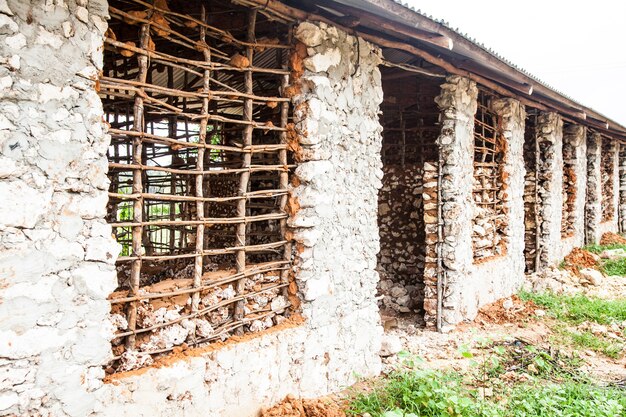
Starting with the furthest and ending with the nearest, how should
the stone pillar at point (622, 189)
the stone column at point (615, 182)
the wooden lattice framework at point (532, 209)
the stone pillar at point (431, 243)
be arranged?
the stone pillar at point (622, 189) → the stone column at point (615, 182) → the wooden lattice framework at point (532, 209) → the stone pillar at point (431, 243)

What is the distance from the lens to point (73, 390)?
2.72m

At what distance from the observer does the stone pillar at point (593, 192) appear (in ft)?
41.5

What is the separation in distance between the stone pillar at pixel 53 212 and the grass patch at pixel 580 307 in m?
6.55

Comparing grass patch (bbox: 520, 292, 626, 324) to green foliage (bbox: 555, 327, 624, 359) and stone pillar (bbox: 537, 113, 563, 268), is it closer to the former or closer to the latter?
green foliage (bbox: 555, 327, 624, 359)

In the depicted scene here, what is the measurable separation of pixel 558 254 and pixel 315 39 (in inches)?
330

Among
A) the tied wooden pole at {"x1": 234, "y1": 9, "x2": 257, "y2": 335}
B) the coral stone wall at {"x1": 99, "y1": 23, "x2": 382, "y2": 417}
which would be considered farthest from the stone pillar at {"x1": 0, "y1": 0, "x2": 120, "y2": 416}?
the tied wooden pole at {"x1": 234, "y1": 9, "x2": 257, "y2": 335}

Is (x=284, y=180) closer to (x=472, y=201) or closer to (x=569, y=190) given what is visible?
(x=472, y=201)

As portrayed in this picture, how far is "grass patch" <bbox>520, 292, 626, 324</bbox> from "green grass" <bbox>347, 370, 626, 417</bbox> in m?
2.67

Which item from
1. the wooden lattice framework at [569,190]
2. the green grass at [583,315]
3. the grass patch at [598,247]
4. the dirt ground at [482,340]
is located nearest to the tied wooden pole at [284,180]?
the dirt ground at [482,340]

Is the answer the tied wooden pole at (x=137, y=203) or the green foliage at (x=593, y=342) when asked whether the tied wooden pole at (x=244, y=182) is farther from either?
the green foliage at (x=593, y=342)

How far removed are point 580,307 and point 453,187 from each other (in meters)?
2.97

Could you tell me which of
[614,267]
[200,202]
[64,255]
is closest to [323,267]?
[200,202]

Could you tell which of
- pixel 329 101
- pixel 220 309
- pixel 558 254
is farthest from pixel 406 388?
pixel 558 254

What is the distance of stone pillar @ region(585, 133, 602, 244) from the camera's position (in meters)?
12.6
